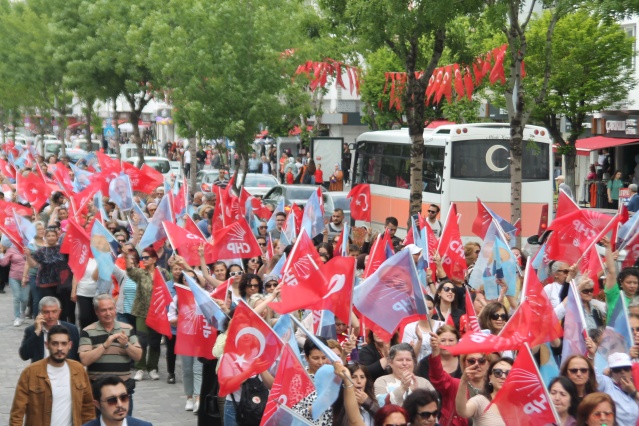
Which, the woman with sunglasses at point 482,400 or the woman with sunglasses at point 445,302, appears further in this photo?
the woman with sunglasses at point 445,302

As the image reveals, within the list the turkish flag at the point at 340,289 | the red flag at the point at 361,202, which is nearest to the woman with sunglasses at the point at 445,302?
the turkish flag at the point at 340,289

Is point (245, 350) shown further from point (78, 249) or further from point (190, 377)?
point (78, 249)

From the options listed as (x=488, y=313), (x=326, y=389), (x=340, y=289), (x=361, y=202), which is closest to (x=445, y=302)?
(x=340, y=289)

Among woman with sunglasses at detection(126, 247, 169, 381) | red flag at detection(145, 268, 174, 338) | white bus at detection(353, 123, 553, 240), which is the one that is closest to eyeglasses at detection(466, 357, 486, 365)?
red flag at detection(145, 268, 174, 338)

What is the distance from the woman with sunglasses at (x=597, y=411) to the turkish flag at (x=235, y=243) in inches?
312

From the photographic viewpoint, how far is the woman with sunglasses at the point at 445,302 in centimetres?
1079

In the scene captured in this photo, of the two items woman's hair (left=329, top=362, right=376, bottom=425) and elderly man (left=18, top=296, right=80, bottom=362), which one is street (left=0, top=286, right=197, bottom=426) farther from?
woman's hair (left=329, top=362, right=376, bottom=425)

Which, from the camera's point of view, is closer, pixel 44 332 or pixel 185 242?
pixel 44 332

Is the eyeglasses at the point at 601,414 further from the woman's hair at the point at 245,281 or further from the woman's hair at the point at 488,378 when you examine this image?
the woman's hair at the point at 245,281

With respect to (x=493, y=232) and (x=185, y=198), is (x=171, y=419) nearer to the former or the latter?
(x=493, y=232)

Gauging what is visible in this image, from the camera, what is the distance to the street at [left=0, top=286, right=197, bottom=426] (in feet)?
39.6

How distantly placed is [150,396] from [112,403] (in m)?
6.15

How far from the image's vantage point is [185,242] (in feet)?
47.7

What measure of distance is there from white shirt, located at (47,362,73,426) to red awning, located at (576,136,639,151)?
1302 inches
